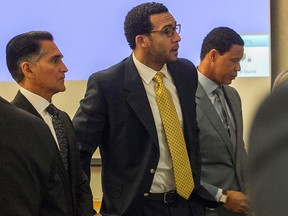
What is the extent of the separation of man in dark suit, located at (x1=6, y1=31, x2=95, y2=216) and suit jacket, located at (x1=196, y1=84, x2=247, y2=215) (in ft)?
1.94

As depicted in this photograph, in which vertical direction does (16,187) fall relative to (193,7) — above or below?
below

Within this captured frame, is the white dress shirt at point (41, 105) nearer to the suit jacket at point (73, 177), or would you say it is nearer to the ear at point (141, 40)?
the suit jacket at point (73, 177)

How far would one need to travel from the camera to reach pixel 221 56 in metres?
2.95

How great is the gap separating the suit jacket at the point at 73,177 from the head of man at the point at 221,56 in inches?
34.1

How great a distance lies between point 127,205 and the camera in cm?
229

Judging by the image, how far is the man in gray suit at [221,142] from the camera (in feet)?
8.58

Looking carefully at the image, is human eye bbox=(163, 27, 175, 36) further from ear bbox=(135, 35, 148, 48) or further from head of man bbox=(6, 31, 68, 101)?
head of man bbox=(6, 31, 68, 101)

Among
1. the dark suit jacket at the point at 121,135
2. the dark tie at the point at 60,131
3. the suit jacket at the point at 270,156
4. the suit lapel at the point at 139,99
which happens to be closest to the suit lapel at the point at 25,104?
the dark tie at the point at 60,131

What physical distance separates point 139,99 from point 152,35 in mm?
348

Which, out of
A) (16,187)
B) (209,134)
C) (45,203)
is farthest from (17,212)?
(209,134)

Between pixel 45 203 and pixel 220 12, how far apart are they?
2051mm

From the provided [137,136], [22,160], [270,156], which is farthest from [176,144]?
[270,156]

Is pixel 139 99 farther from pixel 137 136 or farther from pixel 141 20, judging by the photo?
pixel 141 20

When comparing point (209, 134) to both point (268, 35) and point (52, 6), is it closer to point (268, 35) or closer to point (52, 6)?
point (268, 35)
